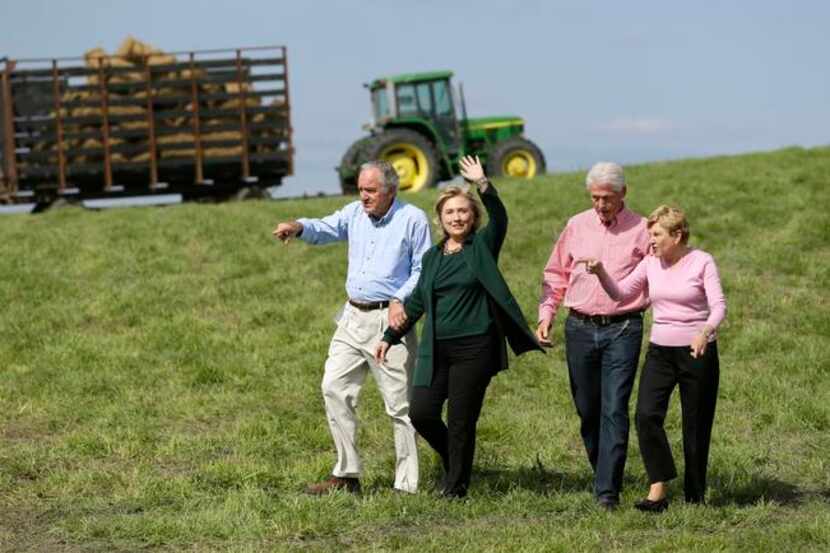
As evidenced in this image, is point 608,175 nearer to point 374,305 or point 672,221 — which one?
point 672,221

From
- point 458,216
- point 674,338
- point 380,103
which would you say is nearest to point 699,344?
point 674,338

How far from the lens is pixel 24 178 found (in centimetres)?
2467

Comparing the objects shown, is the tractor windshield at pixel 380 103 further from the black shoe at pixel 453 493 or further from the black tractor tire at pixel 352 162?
the black shoe at pixel 453 493

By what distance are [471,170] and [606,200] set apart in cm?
79

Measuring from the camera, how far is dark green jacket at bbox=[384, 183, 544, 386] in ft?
26.2

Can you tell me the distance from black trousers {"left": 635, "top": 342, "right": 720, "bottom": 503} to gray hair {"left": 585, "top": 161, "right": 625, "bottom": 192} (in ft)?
3.14

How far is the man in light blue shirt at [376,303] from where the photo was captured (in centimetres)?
838

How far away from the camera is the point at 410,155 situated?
2512 cm

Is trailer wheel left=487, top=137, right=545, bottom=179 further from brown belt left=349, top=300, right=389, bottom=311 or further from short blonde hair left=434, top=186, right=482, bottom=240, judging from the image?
short blonde hair left=434, top=186, right=482, bottom=240

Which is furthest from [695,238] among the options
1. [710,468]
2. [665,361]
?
[665,361]

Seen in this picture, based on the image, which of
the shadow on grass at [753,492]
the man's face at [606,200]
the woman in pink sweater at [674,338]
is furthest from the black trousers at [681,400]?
the man's face at [606,200]

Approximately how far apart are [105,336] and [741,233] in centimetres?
853

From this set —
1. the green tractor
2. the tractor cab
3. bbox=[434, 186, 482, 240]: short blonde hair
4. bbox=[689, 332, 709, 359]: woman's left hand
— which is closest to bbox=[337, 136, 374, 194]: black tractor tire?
the green tractor

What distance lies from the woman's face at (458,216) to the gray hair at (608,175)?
0.73 metres
